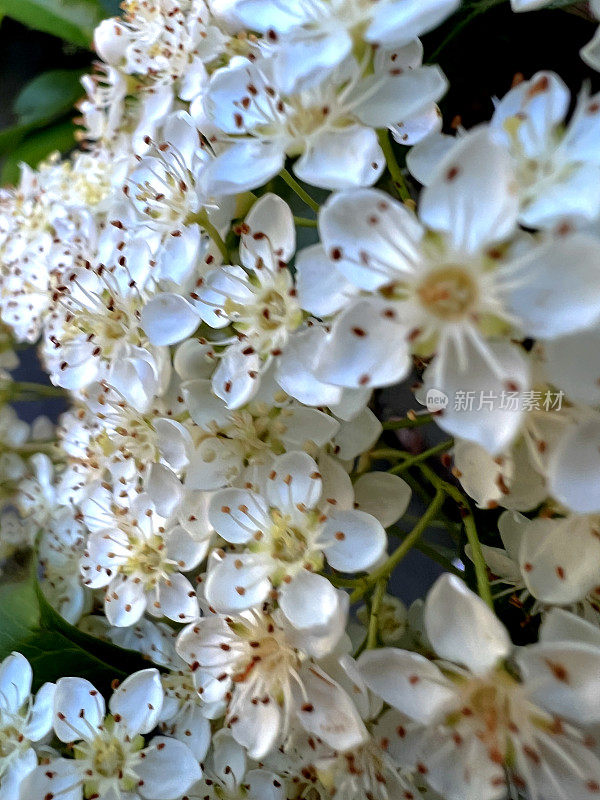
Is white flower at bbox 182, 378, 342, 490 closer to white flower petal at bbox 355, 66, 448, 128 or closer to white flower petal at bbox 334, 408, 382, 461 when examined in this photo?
white flower petal at bbox 334, 408, 382, 461

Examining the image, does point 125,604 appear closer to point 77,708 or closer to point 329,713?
point 77,708

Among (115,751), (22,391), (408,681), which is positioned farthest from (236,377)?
(22,391)

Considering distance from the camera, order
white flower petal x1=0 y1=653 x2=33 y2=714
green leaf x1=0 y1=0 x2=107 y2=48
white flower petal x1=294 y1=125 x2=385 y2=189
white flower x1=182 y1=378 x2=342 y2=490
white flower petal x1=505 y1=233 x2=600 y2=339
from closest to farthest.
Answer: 1. white flower petal x1=505 y1=233 x2=600 y2=339
2. white flower petal x1=294 y1=125 x2=385 y2=189
3. white flower x1=182 y1=378 x2=342 y2=490
4. white flower petal x1=0 y1=653 x2=33 y2=714
5. green leaf x1=0 y1=0 x2=107 y2=48

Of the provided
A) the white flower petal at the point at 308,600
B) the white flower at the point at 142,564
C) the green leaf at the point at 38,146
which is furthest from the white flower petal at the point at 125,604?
the green leaf at the point at 38,146

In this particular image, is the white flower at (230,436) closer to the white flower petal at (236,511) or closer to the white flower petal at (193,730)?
the white flower petal at (236,511)

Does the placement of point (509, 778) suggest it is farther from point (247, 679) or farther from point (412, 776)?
point (247, 679)

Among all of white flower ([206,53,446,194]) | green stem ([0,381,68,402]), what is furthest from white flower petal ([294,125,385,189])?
green stem ([0,381,68,402])
